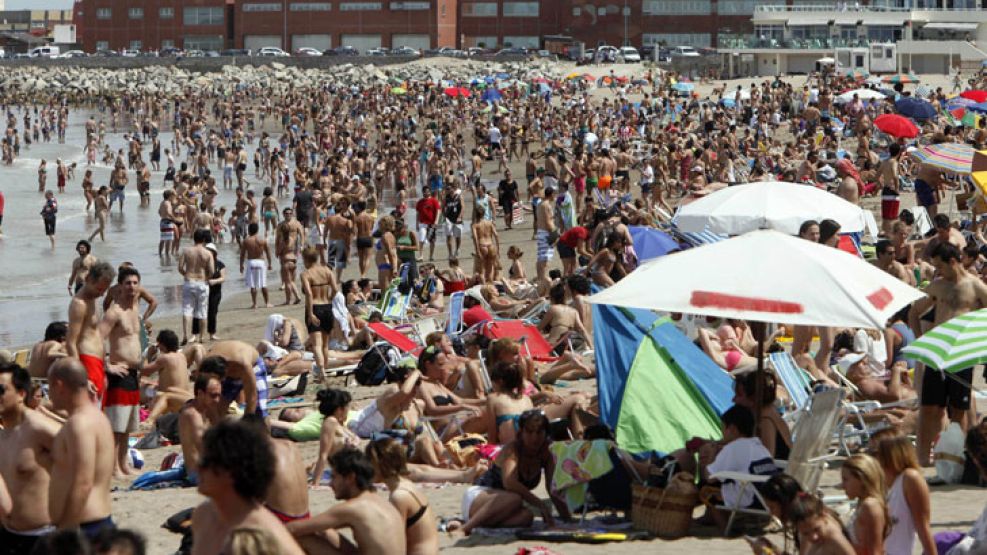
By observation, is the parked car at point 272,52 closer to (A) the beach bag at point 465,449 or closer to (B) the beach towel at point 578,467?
(A) the beach bag at point 465,449

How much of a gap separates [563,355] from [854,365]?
2.37 meters

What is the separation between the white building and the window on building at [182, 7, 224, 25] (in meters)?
33.7

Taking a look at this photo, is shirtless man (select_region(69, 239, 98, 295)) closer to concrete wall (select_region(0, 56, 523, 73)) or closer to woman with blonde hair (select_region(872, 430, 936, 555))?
woman with blonde hair (select_region(872, 430, 936, 555))

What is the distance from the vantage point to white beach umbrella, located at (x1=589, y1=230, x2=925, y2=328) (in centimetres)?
661

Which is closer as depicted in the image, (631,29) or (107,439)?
(107,439)

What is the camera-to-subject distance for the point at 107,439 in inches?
201

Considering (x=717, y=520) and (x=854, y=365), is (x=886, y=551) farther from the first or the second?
(x=854, y=365)

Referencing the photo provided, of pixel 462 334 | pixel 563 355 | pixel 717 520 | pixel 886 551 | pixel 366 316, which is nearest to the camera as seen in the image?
pixel 886 551

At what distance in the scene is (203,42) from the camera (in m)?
88.6

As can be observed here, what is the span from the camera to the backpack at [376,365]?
11.3 m

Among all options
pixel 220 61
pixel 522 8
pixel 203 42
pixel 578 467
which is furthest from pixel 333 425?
pixel 203 42

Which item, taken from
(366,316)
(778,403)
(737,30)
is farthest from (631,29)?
(778,403)

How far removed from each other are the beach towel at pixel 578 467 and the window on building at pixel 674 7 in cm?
7348

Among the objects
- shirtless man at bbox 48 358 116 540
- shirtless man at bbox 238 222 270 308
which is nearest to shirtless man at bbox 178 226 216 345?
shirtless man at bbox 238 222 270 308
